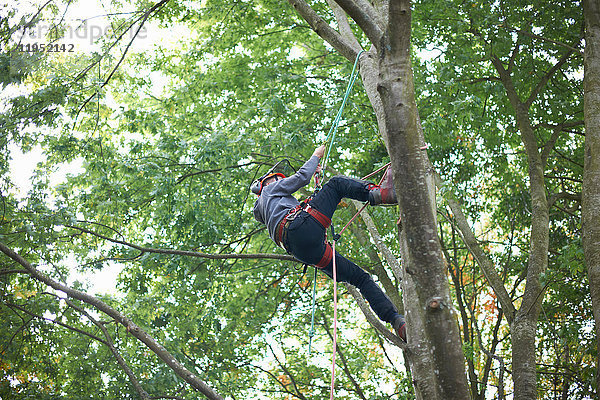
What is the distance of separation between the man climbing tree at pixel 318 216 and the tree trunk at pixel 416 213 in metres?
1.20

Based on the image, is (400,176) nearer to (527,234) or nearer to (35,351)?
(35,351)

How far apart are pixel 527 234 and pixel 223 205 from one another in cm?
535

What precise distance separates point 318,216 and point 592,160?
2.72 m

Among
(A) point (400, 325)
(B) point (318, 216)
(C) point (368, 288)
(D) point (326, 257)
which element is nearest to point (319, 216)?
(B) point (318, 216)

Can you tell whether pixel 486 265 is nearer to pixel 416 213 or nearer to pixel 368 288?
pixel 368 288

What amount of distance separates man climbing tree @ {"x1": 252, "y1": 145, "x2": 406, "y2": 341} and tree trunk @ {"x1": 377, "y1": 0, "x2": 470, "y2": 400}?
1.20 meters

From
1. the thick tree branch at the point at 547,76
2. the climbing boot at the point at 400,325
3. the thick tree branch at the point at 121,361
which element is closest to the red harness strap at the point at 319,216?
the climbing boot at the point at 400,325

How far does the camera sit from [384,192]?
3.74m

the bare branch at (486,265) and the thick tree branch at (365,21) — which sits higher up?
the bare branch at (486,265)

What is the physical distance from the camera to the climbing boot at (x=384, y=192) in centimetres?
373

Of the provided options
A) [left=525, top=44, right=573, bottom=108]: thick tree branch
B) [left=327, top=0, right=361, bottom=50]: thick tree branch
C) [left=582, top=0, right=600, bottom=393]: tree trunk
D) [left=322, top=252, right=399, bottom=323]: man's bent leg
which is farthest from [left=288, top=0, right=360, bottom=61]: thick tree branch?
[left=525, top=44, right=573, bottom=108]: thick tree branch

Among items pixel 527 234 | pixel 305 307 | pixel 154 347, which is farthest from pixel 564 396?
pixel 154 347

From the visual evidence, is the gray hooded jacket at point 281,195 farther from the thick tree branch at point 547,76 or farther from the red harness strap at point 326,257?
the thick tree branch at point 547,76

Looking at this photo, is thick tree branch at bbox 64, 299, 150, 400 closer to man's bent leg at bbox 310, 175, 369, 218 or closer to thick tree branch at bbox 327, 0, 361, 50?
man's bent leg at bbox 310, 175, 369, 218
